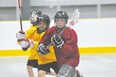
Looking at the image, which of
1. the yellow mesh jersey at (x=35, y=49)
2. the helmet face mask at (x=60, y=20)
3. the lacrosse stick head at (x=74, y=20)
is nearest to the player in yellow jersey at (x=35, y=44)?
the yellow mesh jersey at (x=35, y=49)

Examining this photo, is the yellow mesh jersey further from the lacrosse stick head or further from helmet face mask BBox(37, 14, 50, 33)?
the lacrosse stick head

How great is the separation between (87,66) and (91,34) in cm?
192

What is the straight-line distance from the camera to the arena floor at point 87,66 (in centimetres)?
602

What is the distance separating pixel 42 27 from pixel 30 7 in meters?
5.72

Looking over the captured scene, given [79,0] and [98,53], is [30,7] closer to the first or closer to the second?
[79,0]

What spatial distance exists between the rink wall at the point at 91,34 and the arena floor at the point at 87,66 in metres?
0.37

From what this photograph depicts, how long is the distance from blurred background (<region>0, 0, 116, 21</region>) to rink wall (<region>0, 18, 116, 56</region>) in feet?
4.08

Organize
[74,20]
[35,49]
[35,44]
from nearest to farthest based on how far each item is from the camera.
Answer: [74,20] < [35,44] < [35,49]

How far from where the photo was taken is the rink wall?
328 inches

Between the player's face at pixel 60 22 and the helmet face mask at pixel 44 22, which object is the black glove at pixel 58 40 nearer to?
the player's face at pixel 60 22

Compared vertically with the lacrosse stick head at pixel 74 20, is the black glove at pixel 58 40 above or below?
below

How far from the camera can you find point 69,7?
32.4ft

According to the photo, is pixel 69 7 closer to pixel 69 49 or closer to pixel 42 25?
pixel 42 25

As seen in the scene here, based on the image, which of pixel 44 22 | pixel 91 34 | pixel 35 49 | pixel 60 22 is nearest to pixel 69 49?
pixel 60 22
